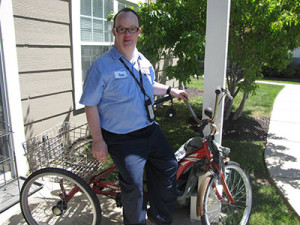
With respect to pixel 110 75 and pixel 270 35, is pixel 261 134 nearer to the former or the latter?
pixel 270 35

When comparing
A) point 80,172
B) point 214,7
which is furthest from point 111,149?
point 214,7

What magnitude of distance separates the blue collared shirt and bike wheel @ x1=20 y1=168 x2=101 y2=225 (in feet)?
1.93

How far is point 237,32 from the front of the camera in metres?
5.12

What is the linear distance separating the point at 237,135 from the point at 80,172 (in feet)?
11.9

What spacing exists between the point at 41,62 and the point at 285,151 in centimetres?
397

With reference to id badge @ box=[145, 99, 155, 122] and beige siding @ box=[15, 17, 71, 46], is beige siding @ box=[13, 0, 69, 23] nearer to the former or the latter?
beige siding @ box=[15, 17, 71, 46]

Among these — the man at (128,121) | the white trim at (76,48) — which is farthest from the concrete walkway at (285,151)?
the white trim at (76,48)

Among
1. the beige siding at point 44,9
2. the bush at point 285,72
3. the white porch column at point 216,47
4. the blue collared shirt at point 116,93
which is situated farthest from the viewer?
the bush at point 285,72

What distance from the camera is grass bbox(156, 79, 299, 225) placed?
291cm

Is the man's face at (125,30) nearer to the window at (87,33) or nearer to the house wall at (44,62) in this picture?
the house wall at (44,62)

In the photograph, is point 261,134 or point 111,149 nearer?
point 111,149

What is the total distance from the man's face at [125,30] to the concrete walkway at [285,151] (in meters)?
2.48

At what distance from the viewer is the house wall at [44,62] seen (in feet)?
11.0

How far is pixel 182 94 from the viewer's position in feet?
8.66
